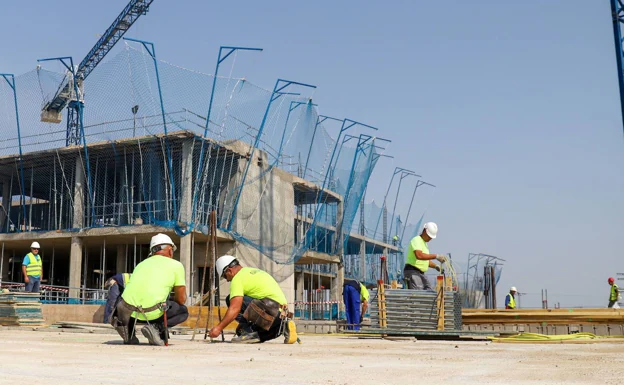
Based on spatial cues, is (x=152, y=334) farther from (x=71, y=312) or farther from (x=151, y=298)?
(x=71, y=312)

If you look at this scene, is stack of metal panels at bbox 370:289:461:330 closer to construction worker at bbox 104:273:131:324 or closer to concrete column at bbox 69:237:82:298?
construction worker at bbox 104:273:131:324

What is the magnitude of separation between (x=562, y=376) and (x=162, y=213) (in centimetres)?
2317

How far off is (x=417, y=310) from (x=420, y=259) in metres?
0.83

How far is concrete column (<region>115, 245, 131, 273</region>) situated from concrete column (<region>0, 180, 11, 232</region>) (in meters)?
5.61

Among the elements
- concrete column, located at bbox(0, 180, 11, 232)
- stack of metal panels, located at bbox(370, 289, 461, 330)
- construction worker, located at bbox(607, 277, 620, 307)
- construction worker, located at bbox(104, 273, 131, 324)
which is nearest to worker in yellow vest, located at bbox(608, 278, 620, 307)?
construction worker, located at bbox(607, 277, 620, 307)

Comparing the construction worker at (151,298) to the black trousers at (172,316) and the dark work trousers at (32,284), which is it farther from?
the dark work trousers at (32,284)

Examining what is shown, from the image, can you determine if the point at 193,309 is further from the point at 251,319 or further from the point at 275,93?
the point at 251,319

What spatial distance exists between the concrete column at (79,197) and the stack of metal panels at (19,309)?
49.2 feet

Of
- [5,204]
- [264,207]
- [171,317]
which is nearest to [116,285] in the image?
[171,317]

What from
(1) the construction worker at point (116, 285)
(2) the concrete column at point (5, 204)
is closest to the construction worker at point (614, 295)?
(1) the construction worker at point (116, 285)

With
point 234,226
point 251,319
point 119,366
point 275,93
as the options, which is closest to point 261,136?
point 275,93

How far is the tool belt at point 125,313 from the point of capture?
7570mm

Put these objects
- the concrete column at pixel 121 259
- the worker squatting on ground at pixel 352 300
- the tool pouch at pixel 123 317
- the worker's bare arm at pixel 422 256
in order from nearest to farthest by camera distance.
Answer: the tool pouch at pixel 123 317, the worker's bare arm at pixel 422 256, the worker squatting on ground at pixel 352 300, the concrete column at pixel 121 259

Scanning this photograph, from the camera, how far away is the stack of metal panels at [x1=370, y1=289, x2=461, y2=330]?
11.2 m
